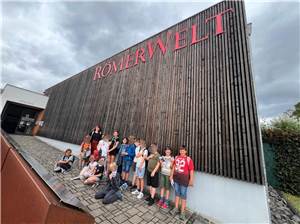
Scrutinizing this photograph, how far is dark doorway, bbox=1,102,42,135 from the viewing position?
1503 centimetres

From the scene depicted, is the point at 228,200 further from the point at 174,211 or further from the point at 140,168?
the point at 140,168

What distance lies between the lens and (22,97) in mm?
14453

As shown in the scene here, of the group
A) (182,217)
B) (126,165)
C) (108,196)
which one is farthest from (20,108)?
(182,217)

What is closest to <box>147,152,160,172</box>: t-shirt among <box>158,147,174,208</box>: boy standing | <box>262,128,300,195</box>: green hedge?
<box>158,147,174,208</box>: boy standing

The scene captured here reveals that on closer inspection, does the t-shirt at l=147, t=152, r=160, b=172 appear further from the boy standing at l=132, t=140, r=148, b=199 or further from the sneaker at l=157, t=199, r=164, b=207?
the sneaker at l=157, t=199, r=164, b=207

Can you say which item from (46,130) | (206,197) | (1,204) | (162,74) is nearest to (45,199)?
(1,204)

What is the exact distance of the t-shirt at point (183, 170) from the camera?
3795mm

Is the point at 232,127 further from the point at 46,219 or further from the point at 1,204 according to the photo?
the point at 1,204

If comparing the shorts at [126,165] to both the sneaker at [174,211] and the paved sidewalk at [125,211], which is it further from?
the sneaker at [174,211]

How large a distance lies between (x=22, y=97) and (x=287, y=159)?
21031mm

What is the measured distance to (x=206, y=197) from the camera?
3896 millimetres

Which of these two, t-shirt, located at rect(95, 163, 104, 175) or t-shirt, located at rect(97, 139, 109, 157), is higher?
t-shirt, located at rect(97, 139, 109, 157)

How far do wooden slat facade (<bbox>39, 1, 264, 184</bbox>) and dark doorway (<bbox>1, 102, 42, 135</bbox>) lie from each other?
1218 cm

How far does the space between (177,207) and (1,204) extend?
3782 mm
